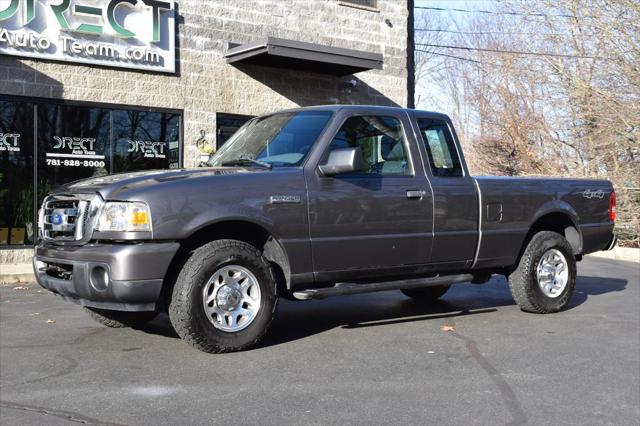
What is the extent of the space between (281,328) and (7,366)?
2.40 metres

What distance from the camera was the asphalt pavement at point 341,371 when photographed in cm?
414

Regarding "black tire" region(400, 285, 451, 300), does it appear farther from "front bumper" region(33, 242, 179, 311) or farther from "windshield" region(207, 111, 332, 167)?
"front bumper" region(33, 242, 179, 311)

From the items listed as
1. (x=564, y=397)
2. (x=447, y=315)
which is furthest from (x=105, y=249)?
(x=447, y=315)

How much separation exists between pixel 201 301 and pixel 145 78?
336 inches

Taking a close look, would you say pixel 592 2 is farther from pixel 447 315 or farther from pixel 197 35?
pixel 447 315

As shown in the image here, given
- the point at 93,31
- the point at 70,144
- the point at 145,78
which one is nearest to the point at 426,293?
the point at 70,144

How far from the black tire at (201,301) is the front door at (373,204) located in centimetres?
55

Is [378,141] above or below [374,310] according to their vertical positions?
above

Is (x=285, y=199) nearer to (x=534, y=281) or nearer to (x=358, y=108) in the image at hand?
(x=358, y=108)

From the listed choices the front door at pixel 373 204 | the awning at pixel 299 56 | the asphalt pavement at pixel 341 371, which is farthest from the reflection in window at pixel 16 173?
the front door at pixel 373 204

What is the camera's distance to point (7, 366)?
5117 millimetres

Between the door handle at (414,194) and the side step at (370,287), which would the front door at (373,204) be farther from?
the side step at (370,287)

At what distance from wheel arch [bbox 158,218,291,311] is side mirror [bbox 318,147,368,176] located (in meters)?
0.72

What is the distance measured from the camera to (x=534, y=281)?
747 cm
